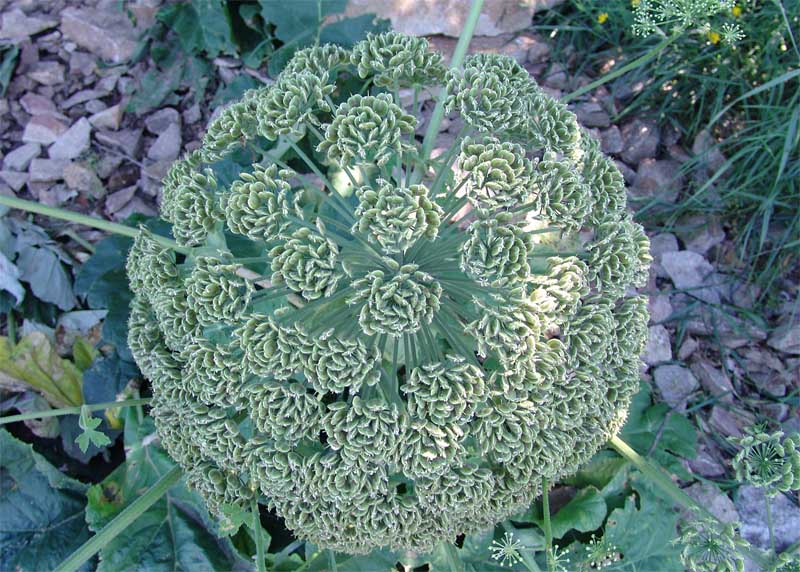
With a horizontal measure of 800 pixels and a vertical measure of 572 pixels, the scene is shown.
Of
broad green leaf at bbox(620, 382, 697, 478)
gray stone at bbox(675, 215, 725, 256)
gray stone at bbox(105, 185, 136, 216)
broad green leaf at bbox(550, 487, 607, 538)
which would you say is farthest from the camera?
gray stone at bbox(105, 185, 136, 216)

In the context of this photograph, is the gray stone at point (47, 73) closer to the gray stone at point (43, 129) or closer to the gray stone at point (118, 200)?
the gray stone at point (43, 129)

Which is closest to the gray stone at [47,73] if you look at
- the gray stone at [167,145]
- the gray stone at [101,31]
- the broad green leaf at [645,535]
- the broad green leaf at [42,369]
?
the gray stone at [101,31]

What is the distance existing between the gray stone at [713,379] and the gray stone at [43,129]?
4.46 meters

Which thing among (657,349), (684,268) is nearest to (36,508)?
(657,349)

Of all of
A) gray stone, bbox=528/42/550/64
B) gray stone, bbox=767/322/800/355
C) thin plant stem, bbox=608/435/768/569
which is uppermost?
gray stone, bbox=528/42/550/64

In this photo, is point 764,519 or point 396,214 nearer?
point 396,214

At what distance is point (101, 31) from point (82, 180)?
117cm

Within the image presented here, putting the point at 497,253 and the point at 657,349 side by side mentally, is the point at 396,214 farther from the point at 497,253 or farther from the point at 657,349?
the point at 657,349

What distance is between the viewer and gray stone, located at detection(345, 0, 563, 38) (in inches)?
194

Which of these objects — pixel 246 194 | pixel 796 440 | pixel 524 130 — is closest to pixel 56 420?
pixel 246 194

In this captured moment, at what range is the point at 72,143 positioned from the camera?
4.73 metres

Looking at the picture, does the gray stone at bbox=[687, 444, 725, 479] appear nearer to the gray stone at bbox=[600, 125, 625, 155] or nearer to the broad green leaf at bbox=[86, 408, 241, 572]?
the gray stone at bbox=[600, 125, 625, 155]

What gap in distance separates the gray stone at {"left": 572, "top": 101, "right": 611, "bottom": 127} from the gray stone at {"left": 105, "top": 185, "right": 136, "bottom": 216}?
306cm

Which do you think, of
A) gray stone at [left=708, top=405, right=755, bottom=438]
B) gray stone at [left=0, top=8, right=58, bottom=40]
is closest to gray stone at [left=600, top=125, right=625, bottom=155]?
gray stone at [left=708, top=405, right=755, bottom=438]
